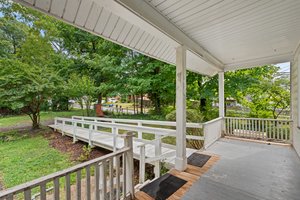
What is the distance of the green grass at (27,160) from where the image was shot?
4281 mm

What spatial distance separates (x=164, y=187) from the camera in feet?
8.23

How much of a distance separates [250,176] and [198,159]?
1.08 m

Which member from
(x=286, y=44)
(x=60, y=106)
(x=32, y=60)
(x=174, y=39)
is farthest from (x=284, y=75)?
(x=60, y=106)

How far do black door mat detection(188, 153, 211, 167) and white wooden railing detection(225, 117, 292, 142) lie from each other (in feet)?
9.17

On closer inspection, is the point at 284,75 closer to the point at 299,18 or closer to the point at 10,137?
the point at 299,18

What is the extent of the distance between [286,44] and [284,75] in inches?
173

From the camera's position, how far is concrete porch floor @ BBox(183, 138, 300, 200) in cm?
233

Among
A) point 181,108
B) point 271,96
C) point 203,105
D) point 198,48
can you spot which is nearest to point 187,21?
point 198,48

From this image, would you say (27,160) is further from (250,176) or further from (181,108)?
(250,176)

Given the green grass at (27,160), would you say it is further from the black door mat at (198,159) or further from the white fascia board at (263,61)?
the white fascia board at (263,61)

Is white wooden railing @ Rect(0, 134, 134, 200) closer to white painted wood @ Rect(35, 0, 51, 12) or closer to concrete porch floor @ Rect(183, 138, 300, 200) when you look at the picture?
concrete porch floor @ Rect(183, 138, 300, 200)

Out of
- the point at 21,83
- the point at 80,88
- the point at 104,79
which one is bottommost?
the point at 80,88

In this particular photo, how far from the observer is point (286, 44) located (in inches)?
145

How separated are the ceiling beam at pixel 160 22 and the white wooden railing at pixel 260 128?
3604 mm
